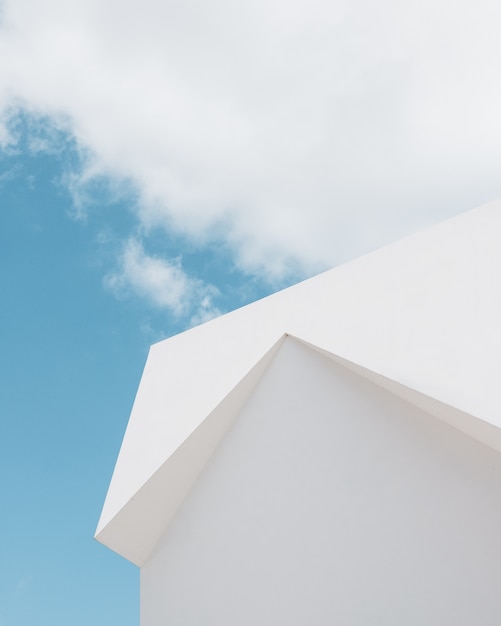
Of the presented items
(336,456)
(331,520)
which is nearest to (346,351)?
(336,456)

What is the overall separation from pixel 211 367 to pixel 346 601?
372 cm

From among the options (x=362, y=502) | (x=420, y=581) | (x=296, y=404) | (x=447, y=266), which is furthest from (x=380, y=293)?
(x=420, y=581)

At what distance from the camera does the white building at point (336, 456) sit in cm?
718

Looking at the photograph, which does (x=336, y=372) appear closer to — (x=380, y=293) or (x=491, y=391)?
(x=380, y=293)

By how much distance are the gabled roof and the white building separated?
0.02 m

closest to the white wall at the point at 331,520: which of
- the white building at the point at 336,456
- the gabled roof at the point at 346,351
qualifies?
the white building at the point at 336,456

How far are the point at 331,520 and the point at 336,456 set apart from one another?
0.81 meters

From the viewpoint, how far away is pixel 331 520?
810 centimetres

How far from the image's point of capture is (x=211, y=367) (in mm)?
9641

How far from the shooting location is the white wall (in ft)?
24.0

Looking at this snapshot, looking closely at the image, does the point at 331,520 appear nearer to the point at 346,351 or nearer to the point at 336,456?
the point at 336,456

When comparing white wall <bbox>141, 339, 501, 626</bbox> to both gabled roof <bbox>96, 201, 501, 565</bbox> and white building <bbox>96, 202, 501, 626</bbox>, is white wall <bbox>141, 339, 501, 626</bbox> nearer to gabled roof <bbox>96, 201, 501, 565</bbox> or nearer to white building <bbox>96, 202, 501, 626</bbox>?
white building <bbox>96, 202, 501, 626</bbox>

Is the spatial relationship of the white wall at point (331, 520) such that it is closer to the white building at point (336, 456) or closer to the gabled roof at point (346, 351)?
the white building at point (336, 456)

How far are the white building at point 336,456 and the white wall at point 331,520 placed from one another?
0.02m
